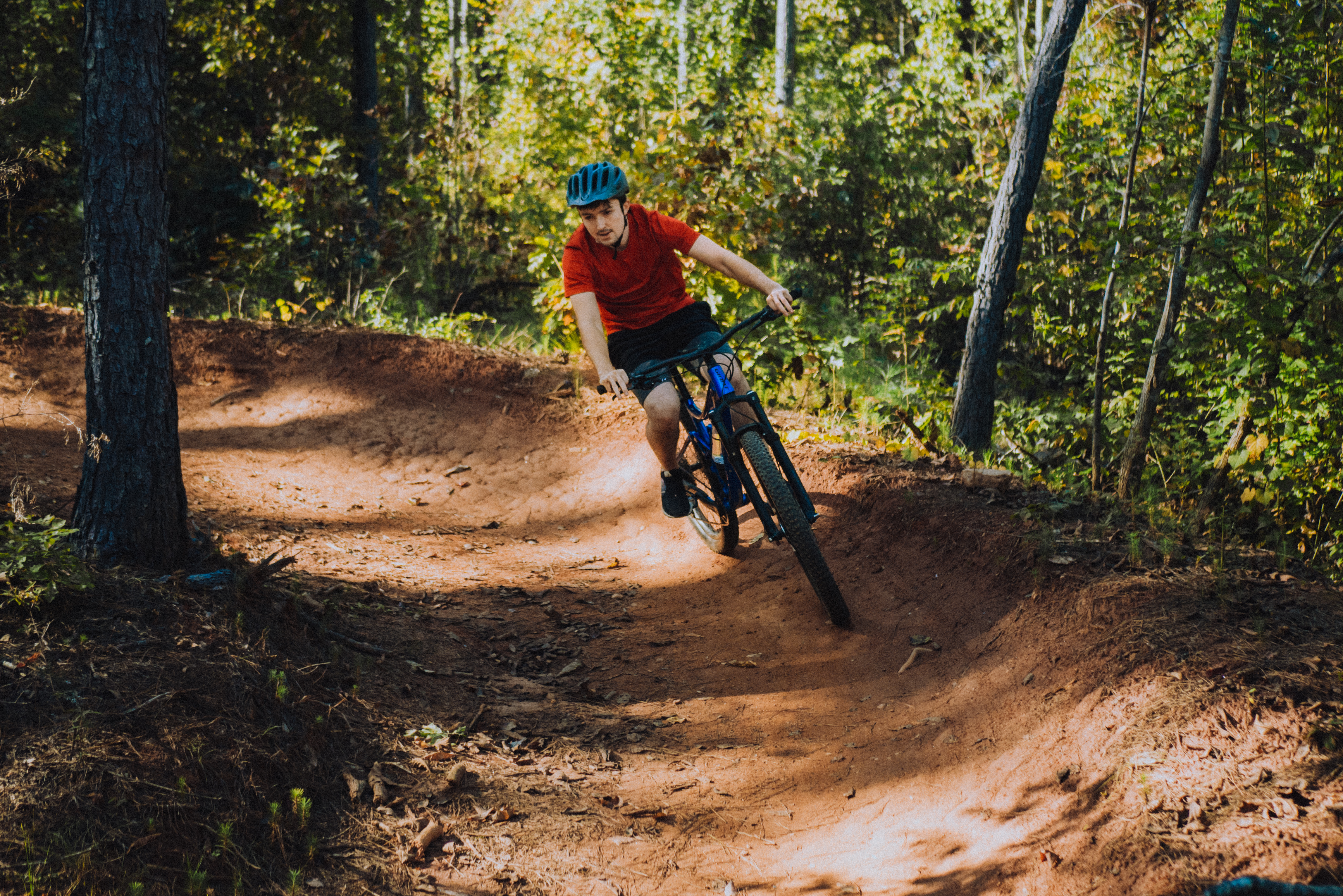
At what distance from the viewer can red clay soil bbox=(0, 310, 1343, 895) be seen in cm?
289

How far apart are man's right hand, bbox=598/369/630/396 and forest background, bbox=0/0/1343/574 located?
9.68 ft

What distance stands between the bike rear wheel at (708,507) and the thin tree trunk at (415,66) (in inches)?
421

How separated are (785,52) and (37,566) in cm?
1847

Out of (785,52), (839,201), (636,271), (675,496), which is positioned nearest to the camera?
(636,271)

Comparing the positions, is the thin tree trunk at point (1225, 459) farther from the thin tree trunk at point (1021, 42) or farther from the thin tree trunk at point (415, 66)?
the thin tree trunk at point (415, 66)

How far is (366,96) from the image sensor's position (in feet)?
43.3

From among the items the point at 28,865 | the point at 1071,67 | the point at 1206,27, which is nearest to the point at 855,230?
the point at 1071,67

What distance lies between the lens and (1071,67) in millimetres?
9961

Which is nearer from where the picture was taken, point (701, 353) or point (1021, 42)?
point (701, 353)

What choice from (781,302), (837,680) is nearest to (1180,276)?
(781,302)

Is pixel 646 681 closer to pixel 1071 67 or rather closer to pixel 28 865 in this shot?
pixel 28 865

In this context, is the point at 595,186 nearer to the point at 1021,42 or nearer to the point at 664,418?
the point at 664,418

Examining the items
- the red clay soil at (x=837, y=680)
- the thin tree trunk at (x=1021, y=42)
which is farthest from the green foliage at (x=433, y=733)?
the thin tree trunk at (x=1021, y=42)

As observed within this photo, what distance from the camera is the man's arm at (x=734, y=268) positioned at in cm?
463
